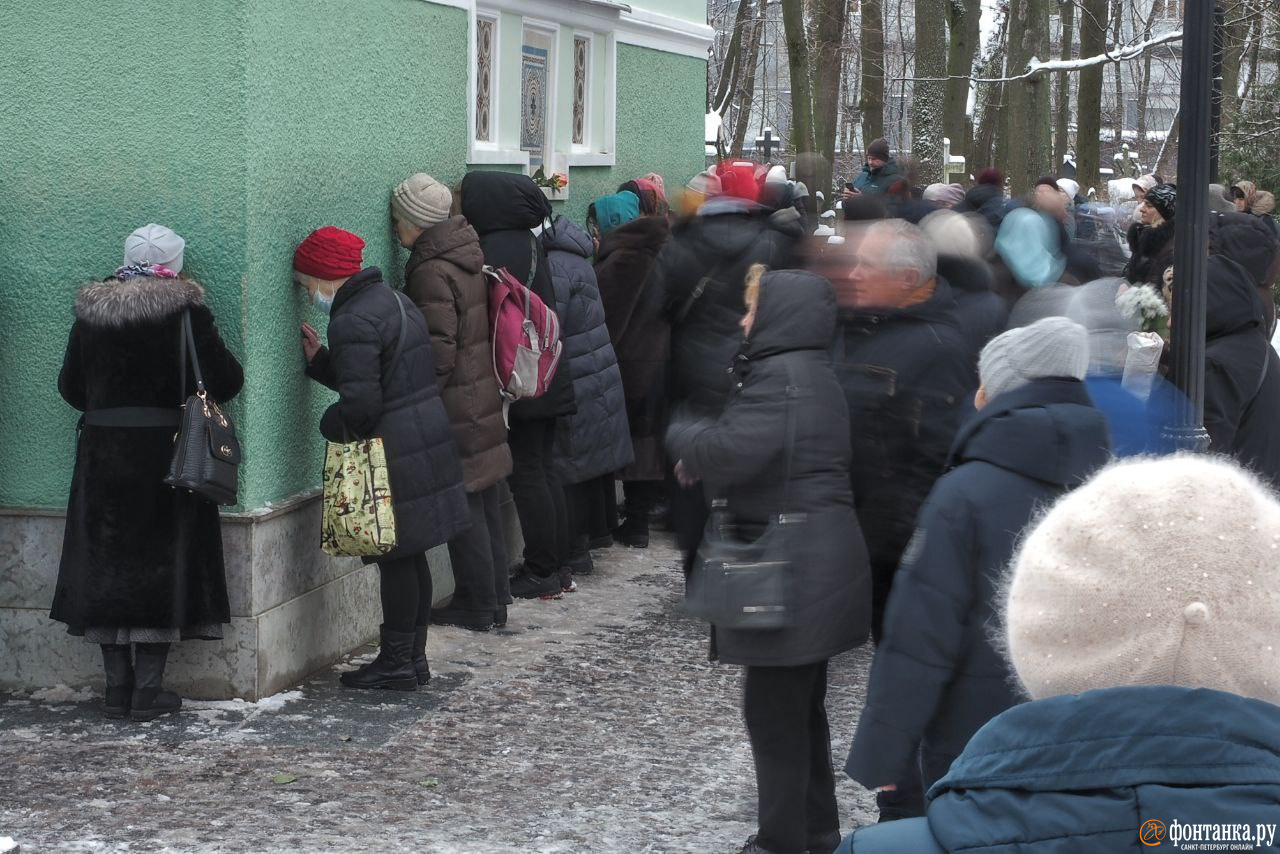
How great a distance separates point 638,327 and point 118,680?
4014 millimetres

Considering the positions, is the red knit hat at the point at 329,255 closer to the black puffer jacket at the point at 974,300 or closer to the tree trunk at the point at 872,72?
the black puffer jacket at the point at 974,300

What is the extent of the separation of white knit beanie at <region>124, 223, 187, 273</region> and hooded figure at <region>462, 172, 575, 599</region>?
2.07 m

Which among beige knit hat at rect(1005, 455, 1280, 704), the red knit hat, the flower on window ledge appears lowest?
beige knit hat at rect(1005, 455, 1280, 704)

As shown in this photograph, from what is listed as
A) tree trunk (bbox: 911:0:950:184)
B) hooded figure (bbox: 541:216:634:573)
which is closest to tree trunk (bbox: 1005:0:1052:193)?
tree trunk (bbox: 911:0:950:184)

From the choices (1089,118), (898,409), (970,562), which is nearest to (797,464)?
(898,409)

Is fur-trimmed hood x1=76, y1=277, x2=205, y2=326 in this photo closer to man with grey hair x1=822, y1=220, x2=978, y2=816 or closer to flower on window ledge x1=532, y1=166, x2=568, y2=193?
man with grey hair x1=822, y1=220, x2=978, y2=816

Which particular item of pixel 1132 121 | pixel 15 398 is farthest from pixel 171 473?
pixel 1132 121

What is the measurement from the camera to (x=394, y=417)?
6.54 meters

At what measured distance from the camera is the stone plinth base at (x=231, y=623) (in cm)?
640

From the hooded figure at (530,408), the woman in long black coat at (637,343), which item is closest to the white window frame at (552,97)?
the woman in long black coat at (637,343)

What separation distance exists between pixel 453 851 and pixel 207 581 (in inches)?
65.9

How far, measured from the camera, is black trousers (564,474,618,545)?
9.09 metres

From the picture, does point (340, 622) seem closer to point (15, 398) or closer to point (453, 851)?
point (15, 398)

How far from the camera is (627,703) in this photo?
6.68 meters
